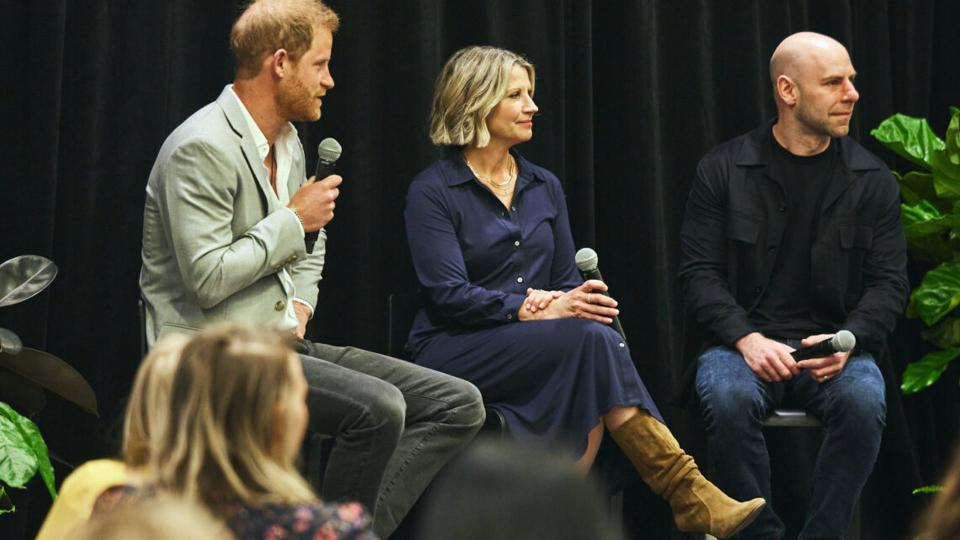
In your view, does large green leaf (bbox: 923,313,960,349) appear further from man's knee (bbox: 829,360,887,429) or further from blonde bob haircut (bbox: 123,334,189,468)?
blonde bob haircut (bbox: 123,334,189,468)

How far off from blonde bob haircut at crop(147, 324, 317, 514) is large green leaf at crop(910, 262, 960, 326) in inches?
122

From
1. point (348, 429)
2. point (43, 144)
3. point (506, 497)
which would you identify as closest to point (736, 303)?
point (348, 429)

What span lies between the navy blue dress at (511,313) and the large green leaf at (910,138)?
1135mm

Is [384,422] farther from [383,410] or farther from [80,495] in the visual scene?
[80,495]

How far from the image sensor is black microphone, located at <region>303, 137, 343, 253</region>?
132 inches

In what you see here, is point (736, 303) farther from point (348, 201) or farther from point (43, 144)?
point (43, 144)

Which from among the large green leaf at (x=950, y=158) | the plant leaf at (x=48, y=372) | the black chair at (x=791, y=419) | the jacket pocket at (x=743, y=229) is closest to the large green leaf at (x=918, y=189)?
the large green leaf at (x=950, y=158)

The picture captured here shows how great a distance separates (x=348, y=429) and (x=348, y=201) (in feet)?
3.83

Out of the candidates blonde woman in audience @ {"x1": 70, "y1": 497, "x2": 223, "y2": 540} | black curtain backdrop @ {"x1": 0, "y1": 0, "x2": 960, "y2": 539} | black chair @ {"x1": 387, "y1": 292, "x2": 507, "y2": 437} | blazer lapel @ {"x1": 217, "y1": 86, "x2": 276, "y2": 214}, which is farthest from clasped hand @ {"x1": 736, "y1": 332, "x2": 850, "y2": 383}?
blonde woman in audience @ {"x1": 70, "y1": 497, "x2": 223, "y2": 540}

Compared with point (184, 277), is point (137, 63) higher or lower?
higher

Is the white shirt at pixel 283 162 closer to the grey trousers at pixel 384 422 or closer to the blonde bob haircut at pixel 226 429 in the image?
the grey trousers at pixel 384 422

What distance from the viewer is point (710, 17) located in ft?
15.5

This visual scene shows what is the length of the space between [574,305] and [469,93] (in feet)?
2.46

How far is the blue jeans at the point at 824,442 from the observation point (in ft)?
12.2
